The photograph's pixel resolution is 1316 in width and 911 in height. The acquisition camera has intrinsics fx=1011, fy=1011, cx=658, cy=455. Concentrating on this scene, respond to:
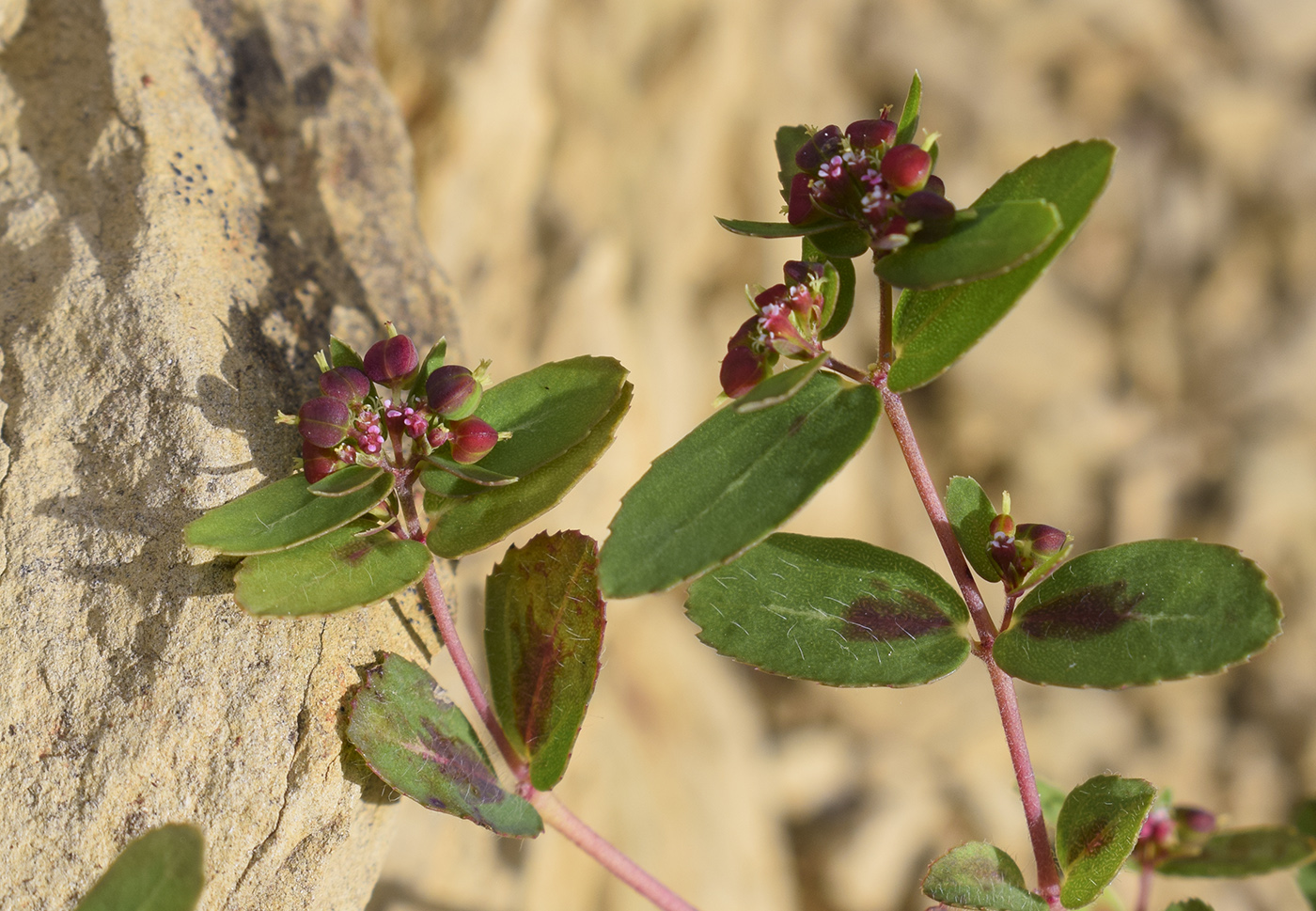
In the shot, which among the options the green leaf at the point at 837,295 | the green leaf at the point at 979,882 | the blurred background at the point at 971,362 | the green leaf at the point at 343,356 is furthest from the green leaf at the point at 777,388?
the blurred background at the point at 971,362

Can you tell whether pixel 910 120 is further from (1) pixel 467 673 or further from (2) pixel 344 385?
(1) pixel 467 673

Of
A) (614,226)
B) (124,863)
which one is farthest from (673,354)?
(124,863)

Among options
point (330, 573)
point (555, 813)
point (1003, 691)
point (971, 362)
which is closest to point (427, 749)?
point (555, 813)

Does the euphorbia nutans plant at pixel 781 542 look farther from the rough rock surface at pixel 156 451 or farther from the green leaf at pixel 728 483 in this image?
the rough rock surface at pixel 156 451

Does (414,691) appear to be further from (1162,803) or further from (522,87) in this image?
(522,87)

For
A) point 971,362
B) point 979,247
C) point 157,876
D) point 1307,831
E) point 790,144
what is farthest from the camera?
point 971,362
